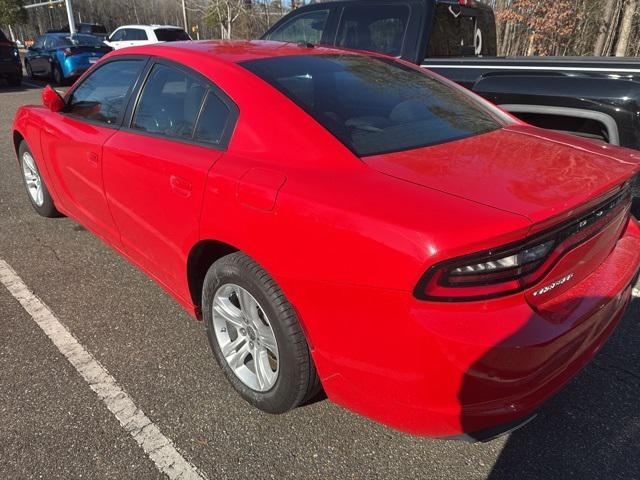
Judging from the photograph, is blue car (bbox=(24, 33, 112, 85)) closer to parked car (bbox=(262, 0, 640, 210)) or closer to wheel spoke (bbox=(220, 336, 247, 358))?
parked car (bbox=(262, 0, 640, 210))

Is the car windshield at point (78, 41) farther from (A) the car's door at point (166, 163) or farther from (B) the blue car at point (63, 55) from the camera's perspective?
(A) the car's door at point (166, 163)

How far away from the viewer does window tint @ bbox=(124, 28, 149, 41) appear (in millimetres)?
16906

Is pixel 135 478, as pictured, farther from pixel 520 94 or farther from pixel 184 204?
pixel 520 94

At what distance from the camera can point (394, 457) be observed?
82.9 inches

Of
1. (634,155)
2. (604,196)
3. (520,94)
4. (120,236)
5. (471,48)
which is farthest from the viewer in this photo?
(471,48)

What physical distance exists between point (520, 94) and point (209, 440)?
133 inches

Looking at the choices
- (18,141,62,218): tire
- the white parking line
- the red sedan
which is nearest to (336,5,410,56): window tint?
the red sedan

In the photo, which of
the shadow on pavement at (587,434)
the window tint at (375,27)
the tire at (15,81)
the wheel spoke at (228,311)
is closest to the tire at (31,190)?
the wheel spoke at (228,311)

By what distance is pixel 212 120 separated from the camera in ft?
7.87

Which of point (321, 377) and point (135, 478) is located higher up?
point (321, 377)

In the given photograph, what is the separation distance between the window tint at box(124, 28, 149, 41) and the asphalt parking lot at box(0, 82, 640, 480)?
52.7 feet

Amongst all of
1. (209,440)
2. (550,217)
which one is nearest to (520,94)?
(550,217)

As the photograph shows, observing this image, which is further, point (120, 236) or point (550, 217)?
point (120, 236)

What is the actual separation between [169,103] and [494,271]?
1.96m
